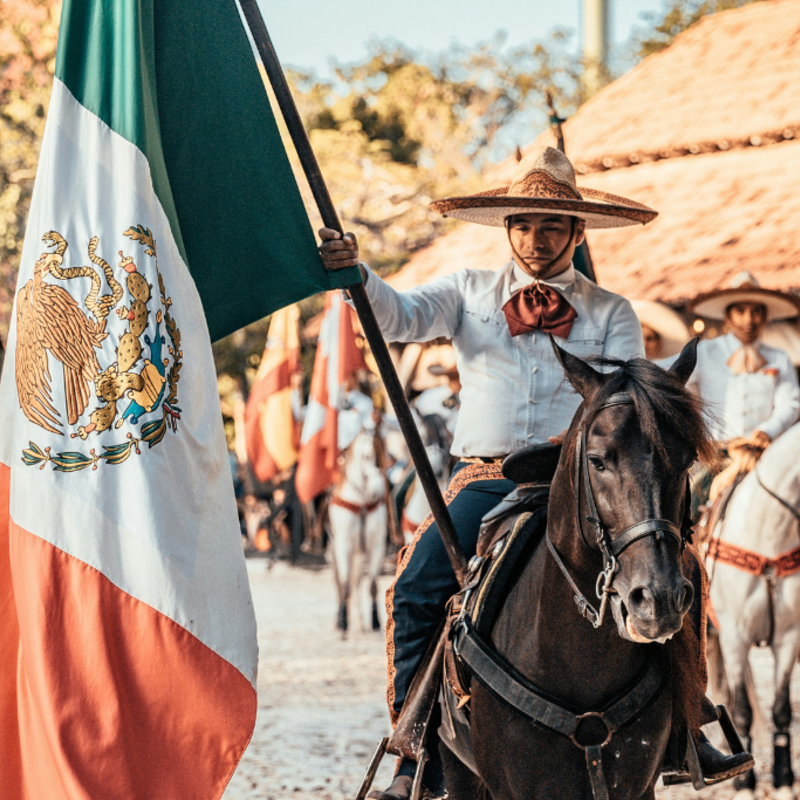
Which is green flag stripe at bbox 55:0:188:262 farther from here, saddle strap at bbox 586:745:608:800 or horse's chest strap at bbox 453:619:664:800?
saddle strap at bbox 586:745:608:800

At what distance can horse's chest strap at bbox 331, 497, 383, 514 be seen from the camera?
13430 mm

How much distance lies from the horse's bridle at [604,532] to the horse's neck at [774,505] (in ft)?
13.9

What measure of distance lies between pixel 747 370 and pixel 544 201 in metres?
4.78

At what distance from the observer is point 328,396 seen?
14164 mm

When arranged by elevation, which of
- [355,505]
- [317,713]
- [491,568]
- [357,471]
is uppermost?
[491,568]

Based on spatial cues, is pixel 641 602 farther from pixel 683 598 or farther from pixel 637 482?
pixel 637 482

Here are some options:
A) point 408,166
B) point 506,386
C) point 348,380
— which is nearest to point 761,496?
point 506,386

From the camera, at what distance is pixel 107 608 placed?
135 inches

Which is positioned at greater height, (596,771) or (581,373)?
(581,373)

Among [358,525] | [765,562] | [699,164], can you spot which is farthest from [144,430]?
[699,164]

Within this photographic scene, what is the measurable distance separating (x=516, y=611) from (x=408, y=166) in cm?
2925

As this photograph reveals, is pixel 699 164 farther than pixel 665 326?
Yes

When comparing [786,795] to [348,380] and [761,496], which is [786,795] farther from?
[348,380]

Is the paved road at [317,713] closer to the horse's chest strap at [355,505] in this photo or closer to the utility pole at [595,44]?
A: the horse's chest strap at [355,505]
